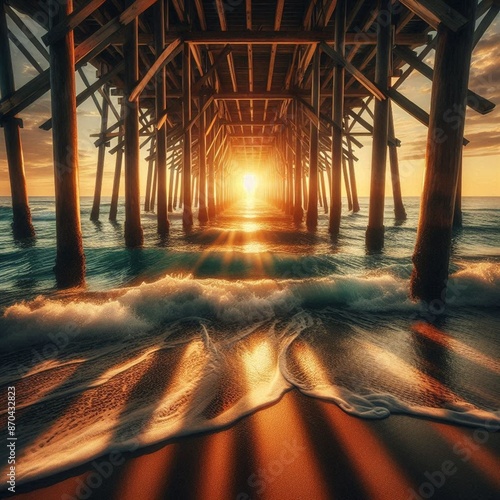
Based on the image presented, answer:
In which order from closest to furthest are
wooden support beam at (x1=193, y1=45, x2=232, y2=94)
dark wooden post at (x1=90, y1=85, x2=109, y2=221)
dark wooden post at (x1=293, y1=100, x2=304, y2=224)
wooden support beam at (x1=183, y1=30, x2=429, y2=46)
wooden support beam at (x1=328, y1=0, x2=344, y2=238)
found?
wooden support beam at (x1=328, y1=0, x2=344, y2=238) < wooden support beam at (x1=183, y1=30, x2=429, y2=46) < wooden support beam at (x1=193, y1=45, x2=232, y2=94) < dark wooden post at (x1=90, y1=85, x2=109, y2=221) < dark wooden post at (x1=293, y1=100, x2=304, y2=224)

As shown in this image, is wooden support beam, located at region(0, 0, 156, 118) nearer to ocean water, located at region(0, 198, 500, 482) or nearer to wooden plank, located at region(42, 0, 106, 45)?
wooden plank, located at region(42, 0, 106, 45)

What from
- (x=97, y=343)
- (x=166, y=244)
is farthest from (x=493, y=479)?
(x=166, y=244)

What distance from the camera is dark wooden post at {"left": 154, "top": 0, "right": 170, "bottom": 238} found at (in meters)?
6.14

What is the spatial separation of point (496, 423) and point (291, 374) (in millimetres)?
988

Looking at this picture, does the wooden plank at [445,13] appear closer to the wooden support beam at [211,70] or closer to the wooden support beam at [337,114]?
the wooden support beam at [337,114]

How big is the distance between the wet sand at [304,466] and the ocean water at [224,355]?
78 mm

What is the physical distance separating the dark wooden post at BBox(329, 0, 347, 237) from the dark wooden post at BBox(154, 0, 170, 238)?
3.57 m

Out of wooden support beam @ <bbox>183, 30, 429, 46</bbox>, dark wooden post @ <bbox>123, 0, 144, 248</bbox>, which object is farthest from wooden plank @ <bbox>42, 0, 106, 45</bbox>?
wooden support beam @ <bbox>183, 30, 429, 46</bbox>

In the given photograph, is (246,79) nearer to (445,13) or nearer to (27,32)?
(27,32)

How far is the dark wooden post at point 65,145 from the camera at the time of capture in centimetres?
327

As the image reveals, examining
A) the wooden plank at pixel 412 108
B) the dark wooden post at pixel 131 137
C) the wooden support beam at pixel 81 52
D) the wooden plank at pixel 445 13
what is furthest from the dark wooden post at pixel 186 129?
the wooden plank at pixel 445 13

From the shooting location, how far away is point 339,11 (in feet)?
20.8

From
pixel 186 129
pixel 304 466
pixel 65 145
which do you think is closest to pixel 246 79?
pixel 186 129

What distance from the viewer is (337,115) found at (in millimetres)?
7328
